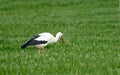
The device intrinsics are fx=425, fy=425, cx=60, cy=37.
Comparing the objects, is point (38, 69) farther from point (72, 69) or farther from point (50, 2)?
point (50, 2)

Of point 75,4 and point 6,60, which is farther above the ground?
point 6,60

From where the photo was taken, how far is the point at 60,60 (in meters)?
12.1

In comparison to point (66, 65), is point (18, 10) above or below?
below

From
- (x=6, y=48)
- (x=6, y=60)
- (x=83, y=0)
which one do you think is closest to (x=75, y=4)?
(x=83, y=0)

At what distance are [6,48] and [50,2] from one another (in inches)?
1480

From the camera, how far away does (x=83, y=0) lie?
178 feet

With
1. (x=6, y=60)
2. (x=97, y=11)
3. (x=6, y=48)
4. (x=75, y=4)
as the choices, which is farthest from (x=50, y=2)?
(x=6, y=60)

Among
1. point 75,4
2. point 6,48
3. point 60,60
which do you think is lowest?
point 75,4

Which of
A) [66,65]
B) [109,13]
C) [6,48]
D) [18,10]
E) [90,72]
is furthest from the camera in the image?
[18,10]

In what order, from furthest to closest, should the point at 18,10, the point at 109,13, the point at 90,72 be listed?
the point at 18,10 → the point at 109,13 → the point at 90,72

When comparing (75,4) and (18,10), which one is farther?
(75,4)

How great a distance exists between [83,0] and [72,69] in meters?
44.5

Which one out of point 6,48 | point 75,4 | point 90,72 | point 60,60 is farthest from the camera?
point 75,4

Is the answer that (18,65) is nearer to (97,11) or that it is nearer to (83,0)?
(97,11)
